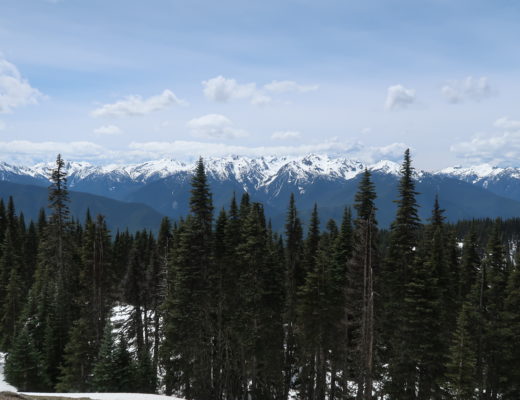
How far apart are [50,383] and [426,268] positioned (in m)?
31.9

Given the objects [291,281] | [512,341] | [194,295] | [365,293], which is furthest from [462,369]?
[194,295]

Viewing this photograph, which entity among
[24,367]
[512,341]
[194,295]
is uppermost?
[194,295]

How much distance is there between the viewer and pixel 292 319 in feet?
124

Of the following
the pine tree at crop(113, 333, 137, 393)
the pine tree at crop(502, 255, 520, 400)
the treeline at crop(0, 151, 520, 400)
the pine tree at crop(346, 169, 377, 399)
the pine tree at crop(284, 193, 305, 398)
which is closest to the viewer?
the pine tree at crop(346, 169, 377, 399)

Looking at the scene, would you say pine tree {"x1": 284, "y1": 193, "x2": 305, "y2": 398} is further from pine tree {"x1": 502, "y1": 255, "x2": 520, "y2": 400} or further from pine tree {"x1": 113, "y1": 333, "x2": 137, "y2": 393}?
pine tree {"x1": 502, "y1": 255, "x2": 520, "y2": 400}

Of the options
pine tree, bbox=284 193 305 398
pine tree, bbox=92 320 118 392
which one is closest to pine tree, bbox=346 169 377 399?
pine tree, bbox=284 193 305 398

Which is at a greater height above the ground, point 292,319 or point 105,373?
point 292,319

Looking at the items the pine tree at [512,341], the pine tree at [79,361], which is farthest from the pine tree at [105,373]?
the pine tree at [512,341]

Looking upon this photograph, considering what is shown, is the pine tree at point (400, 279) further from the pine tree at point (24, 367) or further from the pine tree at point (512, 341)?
the pine tree at point (24, 367)

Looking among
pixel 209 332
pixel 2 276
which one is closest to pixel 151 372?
pixel 209 332

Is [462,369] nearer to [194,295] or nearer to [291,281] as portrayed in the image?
[291,281]

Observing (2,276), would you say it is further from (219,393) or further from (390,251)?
(390,251)

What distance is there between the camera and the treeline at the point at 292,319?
27.0 meters

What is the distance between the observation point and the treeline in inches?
1063
